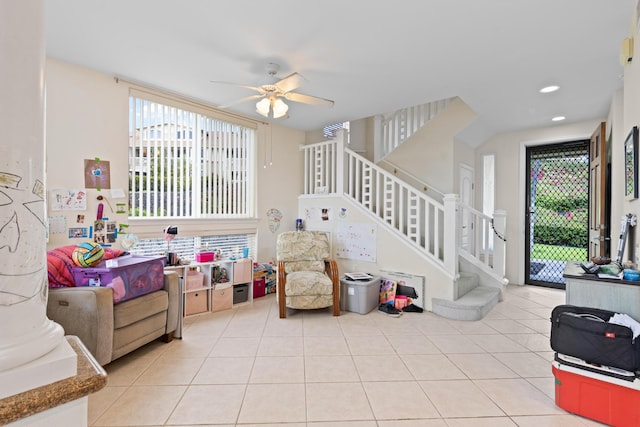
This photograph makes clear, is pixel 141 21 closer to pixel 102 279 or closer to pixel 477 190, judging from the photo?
pixel 102 279

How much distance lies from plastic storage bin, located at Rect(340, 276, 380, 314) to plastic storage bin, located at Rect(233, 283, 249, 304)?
1304 mm

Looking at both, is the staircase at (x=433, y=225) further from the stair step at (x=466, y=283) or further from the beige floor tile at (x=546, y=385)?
the beige floor tile at (x=546, y=385)

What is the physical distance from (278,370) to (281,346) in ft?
1.50

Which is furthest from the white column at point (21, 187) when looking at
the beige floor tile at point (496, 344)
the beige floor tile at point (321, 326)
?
the beige floor tile at point (496, 344)

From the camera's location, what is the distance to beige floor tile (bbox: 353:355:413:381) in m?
2.43

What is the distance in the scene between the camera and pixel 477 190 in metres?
5.79

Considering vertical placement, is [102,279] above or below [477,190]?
below

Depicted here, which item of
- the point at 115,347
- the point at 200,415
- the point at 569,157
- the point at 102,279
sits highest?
the point at 569,157

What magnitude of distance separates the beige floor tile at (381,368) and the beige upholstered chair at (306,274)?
3.68 feet

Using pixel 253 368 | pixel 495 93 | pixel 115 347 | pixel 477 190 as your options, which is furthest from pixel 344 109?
pixel 115 347

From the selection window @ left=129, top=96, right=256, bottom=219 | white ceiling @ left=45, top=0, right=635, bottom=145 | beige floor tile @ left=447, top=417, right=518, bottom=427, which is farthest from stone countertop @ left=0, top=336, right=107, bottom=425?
window @ left=129, top=96, right=256, bottom=219

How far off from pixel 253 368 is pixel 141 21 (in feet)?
9.24

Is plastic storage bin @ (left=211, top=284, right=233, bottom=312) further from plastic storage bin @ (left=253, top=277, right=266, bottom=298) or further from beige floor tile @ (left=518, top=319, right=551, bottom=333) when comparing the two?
beige floor tile @ (left=518, top=319, right=551, bottom=333)

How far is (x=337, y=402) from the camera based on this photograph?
2.11 meters
